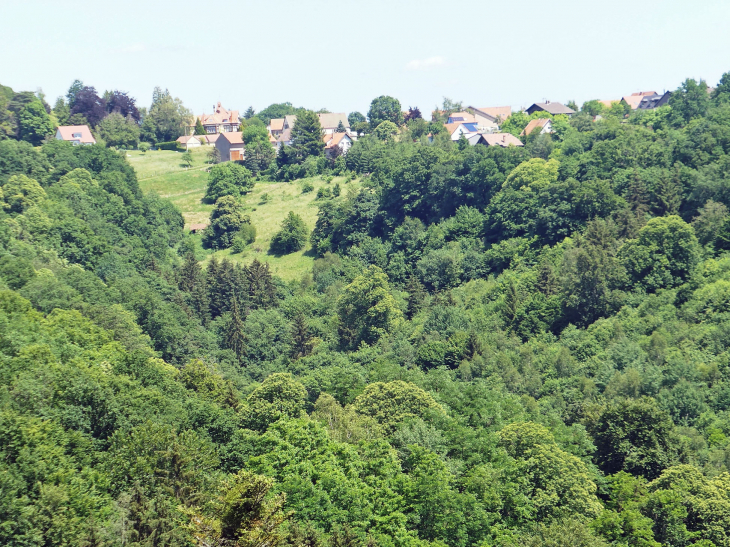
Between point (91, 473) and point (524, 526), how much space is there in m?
23.5

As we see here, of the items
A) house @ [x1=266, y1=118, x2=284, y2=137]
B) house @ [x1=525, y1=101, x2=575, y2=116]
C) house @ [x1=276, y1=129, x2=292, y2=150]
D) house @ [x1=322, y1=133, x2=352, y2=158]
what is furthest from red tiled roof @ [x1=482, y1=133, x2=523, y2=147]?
house @ [x1=266, y1=118, x2=284, y2=137]

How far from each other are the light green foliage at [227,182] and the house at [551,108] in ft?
188

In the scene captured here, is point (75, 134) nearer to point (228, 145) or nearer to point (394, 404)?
point (228, 145)

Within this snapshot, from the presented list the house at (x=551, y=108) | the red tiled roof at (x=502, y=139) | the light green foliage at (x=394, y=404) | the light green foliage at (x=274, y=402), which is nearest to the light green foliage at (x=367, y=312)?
the light green foliage at (x=274, y=402)

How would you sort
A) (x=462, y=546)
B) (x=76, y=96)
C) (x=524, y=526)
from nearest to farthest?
(x=462, y=546) < (x=524, y=526) < (x=76, y=96)

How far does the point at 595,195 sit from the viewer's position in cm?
8606

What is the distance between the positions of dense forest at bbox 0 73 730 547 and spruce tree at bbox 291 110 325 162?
378 inches

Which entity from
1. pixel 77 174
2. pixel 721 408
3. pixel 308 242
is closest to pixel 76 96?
pixel 77 174

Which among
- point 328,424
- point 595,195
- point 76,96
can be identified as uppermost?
point 76,96

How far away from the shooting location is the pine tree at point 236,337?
83438 mm

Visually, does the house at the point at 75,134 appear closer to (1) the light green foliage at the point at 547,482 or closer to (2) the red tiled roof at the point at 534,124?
(2) the red tiled roof at the point at 534,124

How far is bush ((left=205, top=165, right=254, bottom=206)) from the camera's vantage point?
121m

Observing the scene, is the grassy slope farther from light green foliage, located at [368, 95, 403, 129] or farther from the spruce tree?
light green foliage, located at [368, 95, 403, 129]

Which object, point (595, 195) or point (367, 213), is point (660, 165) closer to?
point (595, 195)
